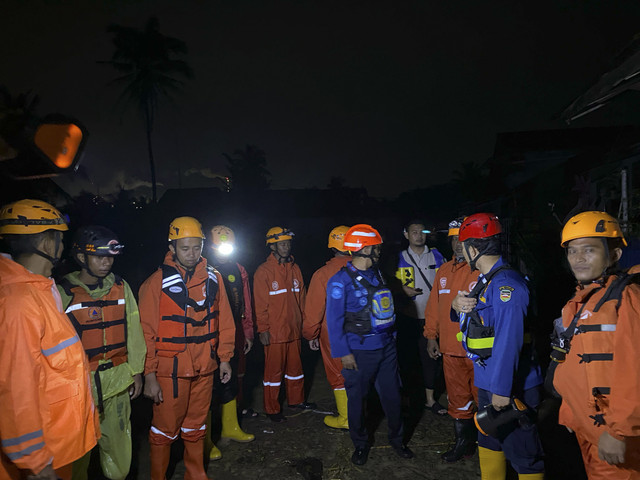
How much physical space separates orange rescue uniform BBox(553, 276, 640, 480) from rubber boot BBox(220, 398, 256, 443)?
3.59 meters

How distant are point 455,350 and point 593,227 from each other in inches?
89.2

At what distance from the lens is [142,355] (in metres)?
3.42

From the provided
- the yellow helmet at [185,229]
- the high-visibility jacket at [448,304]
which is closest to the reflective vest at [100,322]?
the yellow helmet at [185,229]

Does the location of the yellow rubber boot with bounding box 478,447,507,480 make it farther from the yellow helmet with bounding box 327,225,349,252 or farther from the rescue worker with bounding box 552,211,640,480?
the yellow helmet with bounding box 327,225,349,252

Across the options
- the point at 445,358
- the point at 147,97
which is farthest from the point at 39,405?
the point at 147,97

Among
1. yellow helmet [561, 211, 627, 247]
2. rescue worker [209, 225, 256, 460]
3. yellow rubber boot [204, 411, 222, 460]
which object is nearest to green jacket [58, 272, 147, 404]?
yellow rubber boot [204, 411, 222, 460]

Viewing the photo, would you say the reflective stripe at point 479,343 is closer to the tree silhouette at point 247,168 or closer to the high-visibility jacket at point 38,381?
the high-visibility jacket at point 38,381

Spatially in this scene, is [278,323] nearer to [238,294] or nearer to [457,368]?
[238,294]

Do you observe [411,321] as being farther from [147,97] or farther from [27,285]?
[147,97]

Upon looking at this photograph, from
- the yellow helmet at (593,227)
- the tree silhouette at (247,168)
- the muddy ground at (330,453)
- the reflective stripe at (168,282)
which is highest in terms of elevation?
the tree silhouette at (247,168)

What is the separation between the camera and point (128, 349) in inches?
134

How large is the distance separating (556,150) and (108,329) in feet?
70.6

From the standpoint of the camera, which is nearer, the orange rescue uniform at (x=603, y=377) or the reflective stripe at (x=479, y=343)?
the orange rescue uniform at (x=603, y=377)

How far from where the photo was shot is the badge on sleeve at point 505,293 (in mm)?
2752
